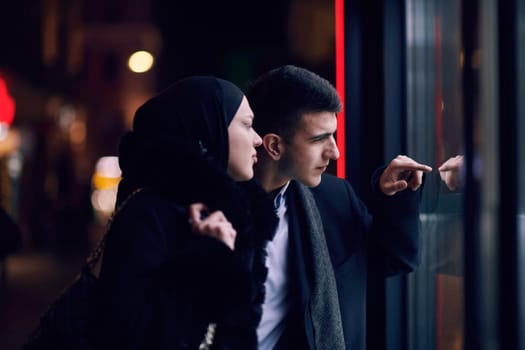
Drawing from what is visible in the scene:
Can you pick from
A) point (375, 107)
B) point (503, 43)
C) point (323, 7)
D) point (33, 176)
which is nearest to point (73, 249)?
point (33, 176)

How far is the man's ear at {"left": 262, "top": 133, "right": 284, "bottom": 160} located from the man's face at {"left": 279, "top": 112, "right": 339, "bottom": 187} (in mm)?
27

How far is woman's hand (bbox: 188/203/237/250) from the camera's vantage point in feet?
5.74

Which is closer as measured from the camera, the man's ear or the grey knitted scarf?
the grey knitted scarf

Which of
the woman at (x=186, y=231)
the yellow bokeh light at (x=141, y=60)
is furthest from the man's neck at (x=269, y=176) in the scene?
the yellow bokeh light at (x=141, y=60)

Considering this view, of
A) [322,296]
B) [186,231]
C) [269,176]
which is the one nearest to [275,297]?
[322,296]

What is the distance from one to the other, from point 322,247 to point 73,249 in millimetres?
12363

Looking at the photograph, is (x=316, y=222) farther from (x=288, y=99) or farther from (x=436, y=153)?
(x=436, y=153)

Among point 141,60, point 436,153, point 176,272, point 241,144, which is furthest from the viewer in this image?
point 141,60

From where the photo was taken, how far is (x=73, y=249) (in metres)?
13.7

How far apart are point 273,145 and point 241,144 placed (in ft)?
1.51

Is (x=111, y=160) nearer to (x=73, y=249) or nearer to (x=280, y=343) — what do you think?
(x=73, y=249)

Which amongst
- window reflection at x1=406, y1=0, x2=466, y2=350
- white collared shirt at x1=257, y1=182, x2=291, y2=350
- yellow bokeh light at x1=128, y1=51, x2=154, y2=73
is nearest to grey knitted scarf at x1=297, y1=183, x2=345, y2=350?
white collared shirt at x1=257, y1=182, x2=291, y2=350

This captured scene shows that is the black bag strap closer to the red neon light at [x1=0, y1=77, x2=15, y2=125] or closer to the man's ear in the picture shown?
the man's ear

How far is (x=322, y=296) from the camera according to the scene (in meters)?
2.24
